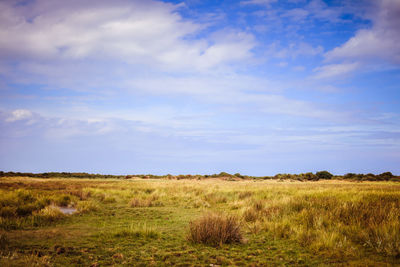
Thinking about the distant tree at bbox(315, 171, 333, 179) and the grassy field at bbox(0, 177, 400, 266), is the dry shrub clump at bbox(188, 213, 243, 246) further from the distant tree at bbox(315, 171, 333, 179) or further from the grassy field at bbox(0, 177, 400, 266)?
the distant tree at bbox(315, 171, 333, 179)

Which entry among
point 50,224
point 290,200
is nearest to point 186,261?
point 50,224

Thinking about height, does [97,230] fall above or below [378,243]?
below

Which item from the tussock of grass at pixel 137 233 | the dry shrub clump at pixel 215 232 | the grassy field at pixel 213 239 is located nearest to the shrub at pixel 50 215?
the grassy field at pixel 213 239

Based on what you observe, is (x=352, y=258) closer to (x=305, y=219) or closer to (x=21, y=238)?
(x=305, y=219)

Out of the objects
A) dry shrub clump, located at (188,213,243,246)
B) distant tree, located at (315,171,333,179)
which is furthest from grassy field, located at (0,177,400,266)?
distant tree, located at (315,171,333,179)

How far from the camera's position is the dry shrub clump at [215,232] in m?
8.20

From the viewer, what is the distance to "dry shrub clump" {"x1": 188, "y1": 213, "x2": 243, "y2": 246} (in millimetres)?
8203

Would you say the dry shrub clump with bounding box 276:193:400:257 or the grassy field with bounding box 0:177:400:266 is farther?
the dry shrub clump with bounding box 276:193:400:257

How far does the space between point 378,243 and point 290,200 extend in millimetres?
6968

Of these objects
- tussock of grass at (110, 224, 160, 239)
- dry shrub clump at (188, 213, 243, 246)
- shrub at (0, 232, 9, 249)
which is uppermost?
dry shrub clump at (188, 213, 243, 246)

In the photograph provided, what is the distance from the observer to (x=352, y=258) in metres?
6.51

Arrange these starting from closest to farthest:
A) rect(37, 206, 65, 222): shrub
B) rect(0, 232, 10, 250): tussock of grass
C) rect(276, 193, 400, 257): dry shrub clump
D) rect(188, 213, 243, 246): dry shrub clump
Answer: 1. rect(276, 193, 400, 257): dry shrub clump
2. rect(0, 232, 10, 250): tussock of grass
3. rect(188, 213, 243, 246): dry shrub clump
4. rect(37, 206, 65, 222): shrub

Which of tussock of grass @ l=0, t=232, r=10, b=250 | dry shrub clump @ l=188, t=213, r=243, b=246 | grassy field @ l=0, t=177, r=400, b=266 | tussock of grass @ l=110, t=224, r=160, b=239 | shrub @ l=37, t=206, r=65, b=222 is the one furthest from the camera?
shrub @ l=37, t=206, r=65, b=222

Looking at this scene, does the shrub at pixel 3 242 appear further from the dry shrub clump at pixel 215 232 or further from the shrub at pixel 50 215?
the dry shrub clump at pixel 215 232
